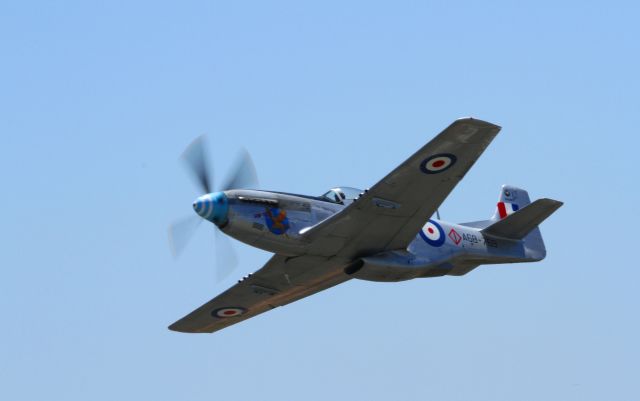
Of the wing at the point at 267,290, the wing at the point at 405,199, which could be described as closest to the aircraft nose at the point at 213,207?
the wing at the point at 405,199

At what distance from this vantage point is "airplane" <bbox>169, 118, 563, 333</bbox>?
27.9m

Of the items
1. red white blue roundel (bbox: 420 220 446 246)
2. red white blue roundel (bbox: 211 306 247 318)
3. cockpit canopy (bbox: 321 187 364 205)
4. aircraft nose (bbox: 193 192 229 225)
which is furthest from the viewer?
red white blue roundel (bbox: 211 306 247 318)

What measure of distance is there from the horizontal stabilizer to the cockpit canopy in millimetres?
4123

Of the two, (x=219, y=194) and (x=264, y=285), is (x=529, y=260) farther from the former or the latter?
(x=219, y=194)

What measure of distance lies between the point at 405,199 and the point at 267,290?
5331 millimetres

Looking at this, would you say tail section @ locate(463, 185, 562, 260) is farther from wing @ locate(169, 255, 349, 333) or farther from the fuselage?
wing @ locate(169, 255, 349, 333)

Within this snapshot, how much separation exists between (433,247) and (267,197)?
15.0 feet

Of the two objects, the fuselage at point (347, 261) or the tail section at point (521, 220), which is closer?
the fuselage at point (347, 261)

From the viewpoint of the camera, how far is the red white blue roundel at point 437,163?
27.4m

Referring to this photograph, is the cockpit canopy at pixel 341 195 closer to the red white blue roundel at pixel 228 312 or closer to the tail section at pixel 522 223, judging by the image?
the tail section at pixel 522 223

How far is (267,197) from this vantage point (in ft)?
93.8

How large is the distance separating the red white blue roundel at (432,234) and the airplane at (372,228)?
0.09 feet

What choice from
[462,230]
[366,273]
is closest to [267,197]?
[366,273]

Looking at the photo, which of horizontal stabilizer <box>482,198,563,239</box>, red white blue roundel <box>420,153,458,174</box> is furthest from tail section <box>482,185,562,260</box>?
red white blue roundel <box>420,153,458,174</box>
